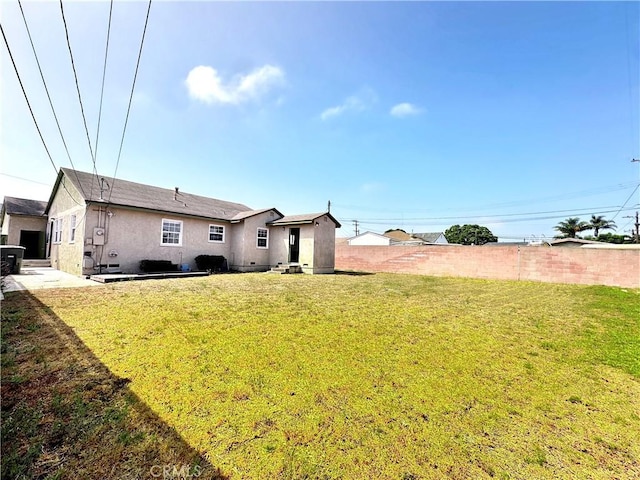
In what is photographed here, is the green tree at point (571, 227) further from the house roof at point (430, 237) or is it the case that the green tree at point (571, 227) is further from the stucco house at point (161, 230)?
the stucco house at point (161, 230)

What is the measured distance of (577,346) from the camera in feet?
14.9

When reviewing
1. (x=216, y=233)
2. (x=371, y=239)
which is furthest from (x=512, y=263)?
(x=371, y=239)

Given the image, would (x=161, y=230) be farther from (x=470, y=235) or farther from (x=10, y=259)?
(x=470, y=235)

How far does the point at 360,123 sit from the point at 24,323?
14.3 m

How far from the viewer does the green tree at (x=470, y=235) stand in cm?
5970

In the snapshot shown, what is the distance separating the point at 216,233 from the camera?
15.9 meters

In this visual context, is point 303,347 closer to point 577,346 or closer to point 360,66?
point 577,346

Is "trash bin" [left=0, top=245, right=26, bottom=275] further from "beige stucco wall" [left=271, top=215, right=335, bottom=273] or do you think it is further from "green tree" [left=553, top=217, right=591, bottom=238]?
"green tree" [left=553, top=217, right=591, bottom=238]

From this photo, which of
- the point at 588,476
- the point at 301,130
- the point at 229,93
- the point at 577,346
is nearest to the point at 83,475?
the point at 588,476

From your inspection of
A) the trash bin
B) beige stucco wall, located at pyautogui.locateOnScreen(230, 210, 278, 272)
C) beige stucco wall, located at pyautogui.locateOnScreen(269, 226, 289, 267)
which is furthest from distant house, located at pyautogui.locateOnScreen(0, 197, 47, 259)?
beige stucco wall, located at pyautogui.locateOnScreen(269, 226, 289, 267)

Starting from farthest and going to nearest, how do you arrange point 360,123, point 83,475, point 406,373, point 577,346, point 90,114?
point 360,123 < point 90,114 < point 577,346 < point 406,373 < point 83,475

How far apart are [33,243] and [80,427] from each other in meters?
23.9

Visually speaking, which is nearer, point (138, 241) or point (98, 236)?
point (98, 236)

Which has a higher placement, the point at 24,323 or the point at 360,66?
the point at 360,66
